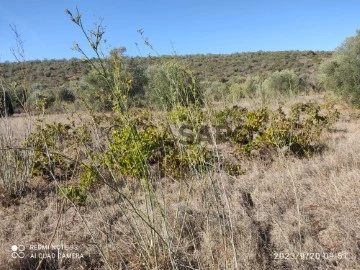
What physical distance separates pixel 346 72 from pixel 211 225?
7.67 m

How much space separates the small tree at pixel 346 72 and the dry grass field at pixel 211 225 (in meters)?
4.86

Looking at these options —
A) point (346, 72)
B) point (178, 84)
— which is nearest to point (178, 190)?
point (178, 84)

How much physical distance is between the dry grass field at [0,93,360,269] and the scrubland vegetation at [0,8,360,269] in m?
0.01

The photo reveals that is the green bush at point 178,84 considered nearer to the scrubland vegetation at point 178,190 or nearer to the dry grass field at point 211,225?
the scrubland vegetation at point 178,190

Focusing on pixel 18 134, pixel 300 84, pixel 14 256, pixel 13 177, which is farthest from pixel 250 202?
pixel 300 84

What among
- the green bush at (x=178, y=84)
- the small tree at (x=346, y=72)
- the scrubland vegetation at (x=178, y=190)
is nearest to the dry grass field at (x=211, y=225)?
the scrubland vegetation at (x=178, y=190)

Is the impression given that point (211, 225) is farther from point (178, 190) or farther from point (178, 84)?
point (178, 84)

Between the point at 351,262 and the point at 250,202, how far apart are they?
1.23 m

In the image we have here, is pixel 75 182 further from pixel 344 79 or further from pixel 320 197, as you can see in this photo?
pixel 344 79

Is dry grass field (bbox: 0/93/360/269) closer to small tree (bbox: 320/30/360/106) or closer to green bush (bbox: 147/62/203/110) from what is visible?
green bush (bbox: 147/62/203/110)

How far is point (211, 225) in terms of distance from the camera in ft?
8.99

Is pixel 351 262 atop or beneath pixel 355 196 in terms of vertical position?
beneath

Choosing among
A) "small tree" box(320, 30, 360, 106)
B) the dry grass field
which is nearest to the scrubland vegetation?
the dry grass field

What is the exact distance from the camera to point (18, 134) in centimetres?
645
